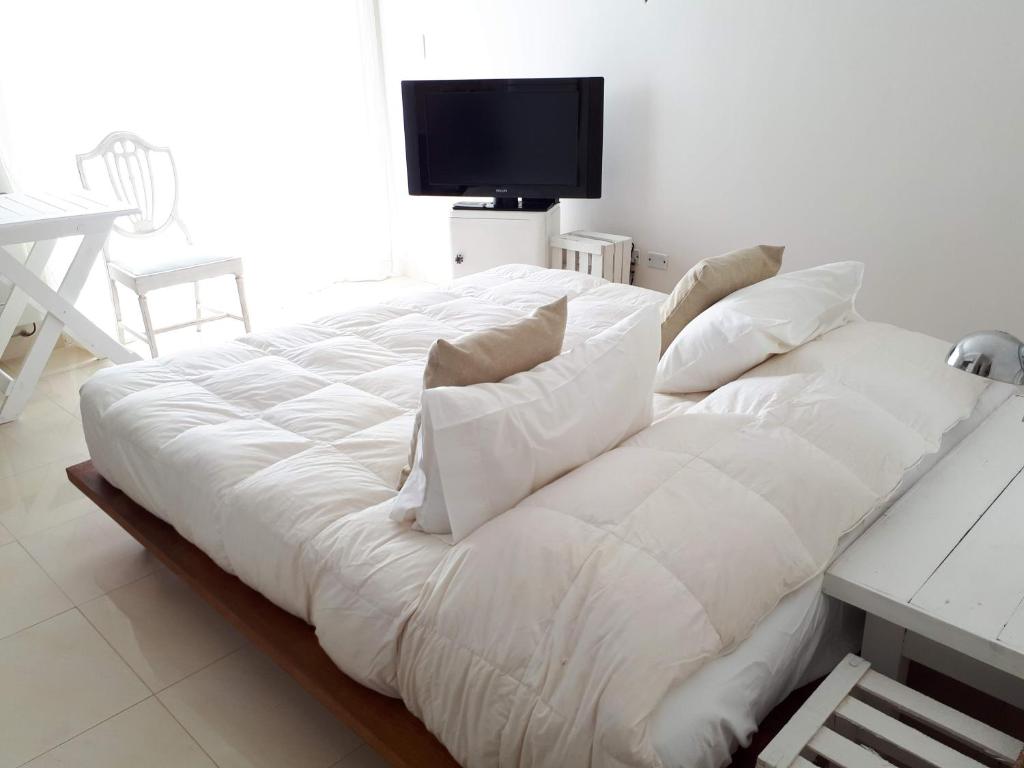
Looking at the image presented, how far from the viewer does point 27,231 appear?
2795 millimetres

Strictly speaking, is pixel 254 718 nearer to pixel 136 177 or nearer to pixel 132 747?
pixel 132 747

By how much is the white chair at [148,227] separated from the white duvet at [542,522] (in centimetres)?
140

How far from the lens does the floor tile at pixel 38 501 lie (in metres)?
2.43

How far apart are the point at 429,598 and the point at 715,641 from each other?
1.49 ft

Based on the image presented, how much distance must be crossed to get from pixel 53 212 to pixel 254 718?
2271 millimetres

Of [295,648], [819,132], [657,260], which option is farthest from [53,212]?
[819,132]

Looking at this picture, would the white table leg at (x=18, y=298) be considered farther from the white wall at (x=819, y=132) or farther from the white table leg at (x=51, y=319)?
the white wall at (x=819, y=132)

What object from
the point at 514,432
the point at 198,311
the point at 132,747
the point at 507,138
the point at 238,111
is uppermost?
the point at 238,111

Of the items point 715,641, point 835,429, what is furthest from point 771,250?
point 715,641

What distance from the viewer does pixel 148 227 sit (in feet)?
12.4

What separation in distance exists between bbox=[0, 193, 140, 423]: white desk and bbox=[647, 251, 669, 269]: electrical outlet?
236 cm

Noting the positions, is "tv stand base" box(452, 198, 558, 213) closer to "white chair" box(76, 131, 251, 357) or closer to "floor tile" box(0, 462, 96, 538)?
"white chair" box(76, 131, 251, 357)

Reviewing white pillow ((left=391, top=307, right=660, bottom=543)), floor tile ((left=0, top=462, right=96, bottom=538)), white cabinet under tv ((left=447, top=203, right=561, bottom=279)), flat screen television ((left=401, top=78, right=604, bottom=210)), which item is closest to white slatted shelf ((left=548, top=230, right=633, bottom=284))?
white cabinet under tv ((left=447, top=203, right=561, bottom=279))

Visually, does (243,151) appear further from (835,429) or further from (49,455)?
(835,429)
